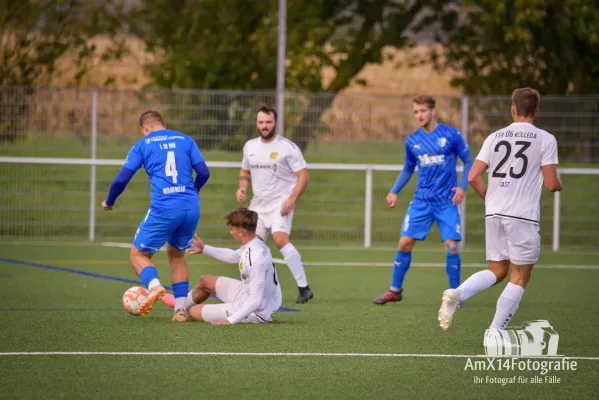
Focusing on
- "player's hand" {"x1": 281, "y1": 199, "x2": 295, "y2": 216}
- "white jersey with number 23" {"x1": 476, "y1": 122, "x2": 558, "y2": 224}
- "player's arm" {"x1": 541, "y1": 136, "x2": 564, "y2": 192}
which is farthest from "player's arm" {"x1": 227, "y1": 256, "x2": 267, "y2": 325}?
"player's arm" {"x1": 541, "y1": 136, "x2": 564, "y2": 192}

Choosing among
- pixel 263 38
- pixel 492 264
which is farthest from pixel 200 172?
pixel 263 38

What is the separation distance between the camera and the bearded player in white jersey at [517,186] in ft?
26.2

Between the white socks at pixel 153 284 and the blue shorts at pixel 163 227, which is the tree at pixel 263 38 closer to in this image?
the blue shorts at pixel 163 227

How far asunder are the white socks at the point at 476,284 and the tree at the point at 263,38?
1652cm

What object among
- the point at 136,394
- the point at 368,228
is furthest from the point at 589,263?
the point at 136,394

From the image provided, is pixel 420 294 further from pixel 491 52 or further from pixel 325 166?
pixel 491 52

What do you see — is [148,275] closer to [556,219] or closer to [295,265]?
[295,265]

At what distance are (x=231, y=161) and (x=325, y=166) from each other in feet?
4.90

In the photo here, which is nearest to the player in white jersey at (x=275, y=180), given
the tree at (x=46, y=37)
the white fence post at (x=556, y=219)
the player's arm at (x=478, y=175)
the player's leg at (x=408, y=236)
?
the player's leg at (x=408, y=236)

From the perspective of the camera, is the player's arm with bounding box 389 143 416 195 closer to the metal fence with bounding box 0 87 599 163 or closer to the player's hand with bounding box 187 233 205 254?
the player's hand with bounding box 187 233 205 254

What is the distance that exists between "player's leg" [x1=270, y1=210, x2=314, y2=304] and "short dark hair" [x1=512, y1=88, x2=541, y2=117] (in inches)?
145

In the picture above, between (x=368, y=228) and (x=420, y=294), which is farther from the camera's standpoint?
(x=368, y=228)

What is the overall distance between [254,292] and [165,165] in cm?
140

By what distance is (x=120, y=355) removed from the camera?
7.72 m
